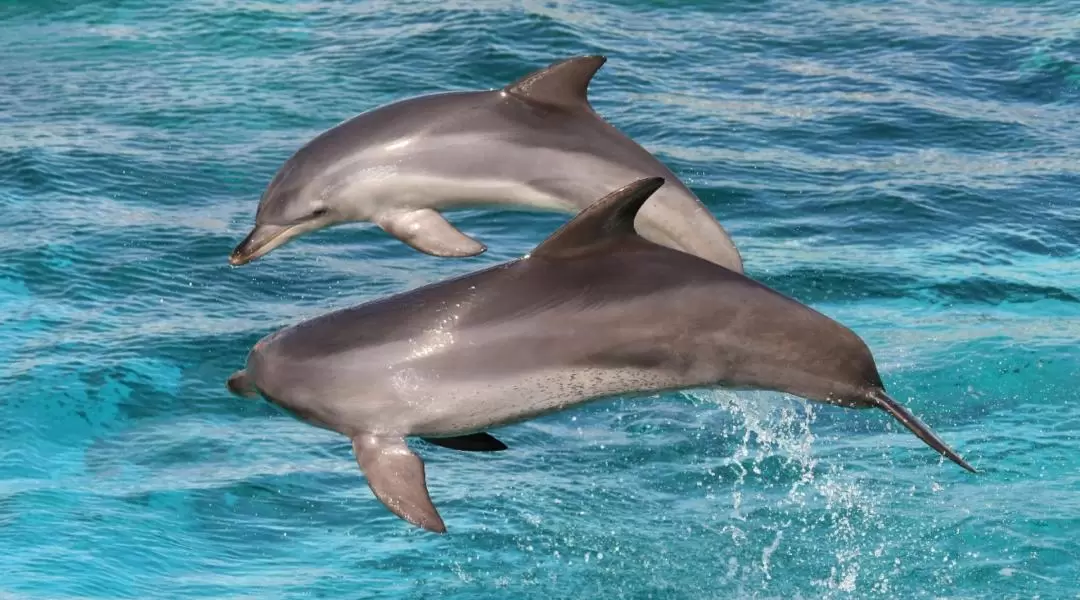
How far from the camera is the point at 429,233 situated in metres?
6.07

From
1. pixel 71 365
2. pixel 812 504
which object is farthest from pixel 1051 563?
pixel 71 365

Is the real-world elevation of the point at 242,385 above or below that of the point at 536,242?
above

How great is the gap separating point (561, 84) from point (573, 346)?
121cm

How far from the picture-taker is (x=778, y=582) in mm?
7840

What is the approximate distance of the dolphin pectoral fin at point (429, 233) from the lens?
595cm

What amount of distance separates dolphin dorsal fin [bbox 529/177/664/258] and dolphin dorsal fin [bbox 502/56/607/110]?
880mm

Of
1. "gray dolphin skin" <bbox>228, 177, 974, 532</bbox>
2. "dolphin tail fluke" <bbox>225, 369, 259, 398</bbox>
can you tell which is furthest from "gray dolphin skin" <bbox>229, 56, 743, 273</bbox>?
"gray dolphin skin" <bbox>228, 177, 974, 532</bbox>

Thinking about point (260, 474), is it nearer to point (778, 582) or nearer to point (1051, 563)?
point (778, 582)

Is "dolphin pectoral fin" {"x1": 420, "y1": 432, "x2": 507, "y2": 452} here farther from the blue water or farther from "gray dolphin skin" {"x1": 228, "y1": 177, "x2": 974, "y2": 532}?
the blue water

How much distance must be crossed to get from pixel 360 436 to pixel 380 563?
277cm

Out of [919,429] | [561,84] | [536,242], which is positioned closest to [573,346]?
[919,429]

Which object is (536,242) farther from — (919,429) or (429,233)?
(919,429)

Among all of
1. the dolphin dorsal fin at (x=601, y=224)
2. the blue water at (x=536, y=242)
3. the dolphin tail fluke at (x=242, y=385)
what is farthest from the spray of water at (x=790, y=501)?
the dolphin dorsal fin at (x=601, y=224)

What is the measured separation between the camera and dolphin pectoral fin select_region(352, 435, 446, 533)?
5.14 m
